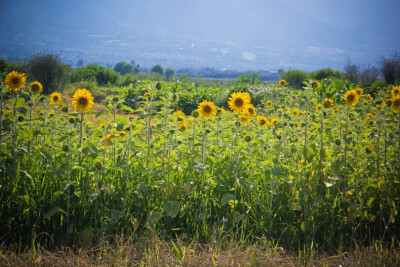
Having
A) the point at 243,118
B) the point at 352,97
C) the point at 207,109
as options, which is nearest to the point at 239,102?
the point at 243,118

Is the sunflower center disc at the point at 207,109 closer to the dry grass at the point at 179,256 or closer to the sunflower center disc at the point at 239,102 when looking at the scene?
the sunflower center disc at the point at 239,102

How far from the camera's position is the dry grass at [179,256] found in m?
2.16

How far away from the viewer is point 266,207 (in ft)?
8.80

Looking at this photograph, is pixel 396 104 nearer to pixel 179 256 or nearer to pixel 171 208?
pixel 171 208

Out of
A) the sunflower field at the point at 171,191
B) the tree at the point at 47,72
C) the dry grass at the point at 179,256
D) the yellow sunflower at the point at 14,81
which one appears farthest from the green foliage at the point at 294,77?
the yellow sunflower at the point at 14,81

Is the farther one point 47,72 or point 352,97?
point 47,72

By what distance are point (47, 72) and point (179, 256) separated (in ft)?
43.7

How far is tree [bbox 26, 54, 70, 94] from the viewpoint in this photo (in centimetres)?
1341

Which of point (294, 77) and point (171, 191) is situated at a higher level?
point (294, 77)

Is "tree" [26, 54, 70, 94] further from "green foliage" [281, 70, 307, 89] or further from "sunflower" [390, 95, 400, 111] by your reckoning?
"sunflower" [390, 95, 400, 111]

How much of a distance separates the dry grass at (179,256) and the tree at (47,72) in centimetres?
1216

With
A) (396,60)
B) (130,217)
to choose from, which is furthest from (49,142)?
(396,60)

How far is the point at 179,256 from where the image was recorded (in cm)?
219

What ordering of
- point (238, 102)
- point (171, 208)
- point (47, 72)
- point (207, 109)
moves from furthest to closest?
point (47, 72)
point (238, 102)
point (207, 109)
point (171, 208)
